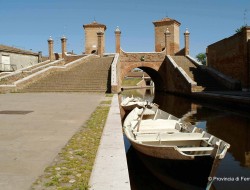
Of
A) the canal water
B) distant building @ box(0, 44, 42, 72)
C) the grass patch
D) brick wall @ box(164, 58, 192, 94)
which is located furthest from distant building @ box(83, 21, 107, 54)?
the grass patch

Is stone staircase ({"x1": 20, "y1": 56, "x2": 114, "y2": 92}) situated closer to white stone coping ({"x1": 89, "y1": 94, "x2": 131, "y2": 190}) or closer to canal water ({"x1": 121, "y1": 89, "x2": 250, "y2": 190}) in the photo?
canal water ({"x1": 121, "y1": 89, "x2": 250, "y2": 190})

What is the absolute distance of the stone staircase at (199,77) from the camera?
25328 mm

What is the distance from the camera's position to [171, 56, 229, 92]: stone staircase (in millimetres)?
25328

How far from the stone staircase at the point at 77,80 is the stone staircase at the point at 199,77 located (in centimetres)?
801

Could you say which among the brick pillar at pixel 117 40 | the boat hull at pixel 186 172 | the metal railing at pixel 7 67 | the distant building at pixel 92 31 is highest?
the distant building at pixel 92 31

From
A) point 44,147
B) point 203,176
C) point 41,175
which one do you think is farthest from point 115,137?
point 41,175

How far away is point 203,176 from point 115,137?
1935 mm

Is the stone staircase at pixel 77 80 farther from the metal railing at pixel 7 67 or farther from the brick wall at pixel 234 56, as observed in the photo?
the metal railing at pixel 7 67

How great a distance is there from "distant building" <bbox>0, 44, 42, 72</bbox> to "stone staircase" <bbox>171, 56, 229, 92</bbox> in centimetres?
2227

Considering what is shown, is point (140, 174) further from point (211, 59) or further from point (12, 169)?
point (211, 59)

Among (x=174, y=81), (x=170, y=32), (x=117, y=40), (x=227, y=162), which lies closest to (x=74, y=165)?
(x=227, y=162)

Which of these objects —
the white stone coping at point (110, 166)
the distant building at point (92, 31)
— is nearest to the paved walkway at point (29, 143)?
the white stone coping at point (110, 166)

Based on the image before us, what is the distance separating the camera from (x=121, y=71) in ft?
114

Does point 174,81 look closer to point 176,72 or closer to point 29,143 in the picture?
point 176,72
